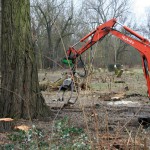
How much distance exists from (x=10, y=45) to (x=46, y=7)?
39.3 m

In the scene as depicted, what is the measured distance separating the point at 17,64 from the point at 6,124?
4.77 ft

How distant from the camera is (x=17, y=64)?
780cm

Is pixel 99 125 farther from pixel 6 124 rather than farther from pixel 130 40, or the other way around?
pixel 130 40

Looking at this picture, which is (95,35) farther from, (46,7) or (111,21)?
(46,7)

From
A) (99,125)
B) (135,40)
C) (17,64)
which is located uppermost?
(135,40)

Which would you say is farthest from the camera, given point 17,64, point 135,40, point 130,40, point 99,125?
point 130,40

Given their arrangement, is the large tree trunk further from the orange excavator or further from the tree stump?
the orange excavator

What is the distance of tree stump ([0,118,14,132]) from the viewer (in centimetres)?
673

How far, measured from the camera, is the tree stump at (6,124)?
22.1 ft

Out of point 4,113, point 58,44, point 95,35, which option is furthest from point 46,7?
point 4,113

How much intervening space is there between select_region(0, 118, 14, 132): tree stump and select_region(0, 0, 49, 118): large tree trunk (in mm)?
624

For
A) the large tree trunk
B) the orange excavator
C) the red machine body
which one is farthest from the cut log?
the red machine body

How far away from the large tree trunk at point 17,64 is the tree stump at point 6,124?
0.62 metres

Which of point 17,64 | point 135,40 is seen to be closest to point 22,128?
point 17,64
